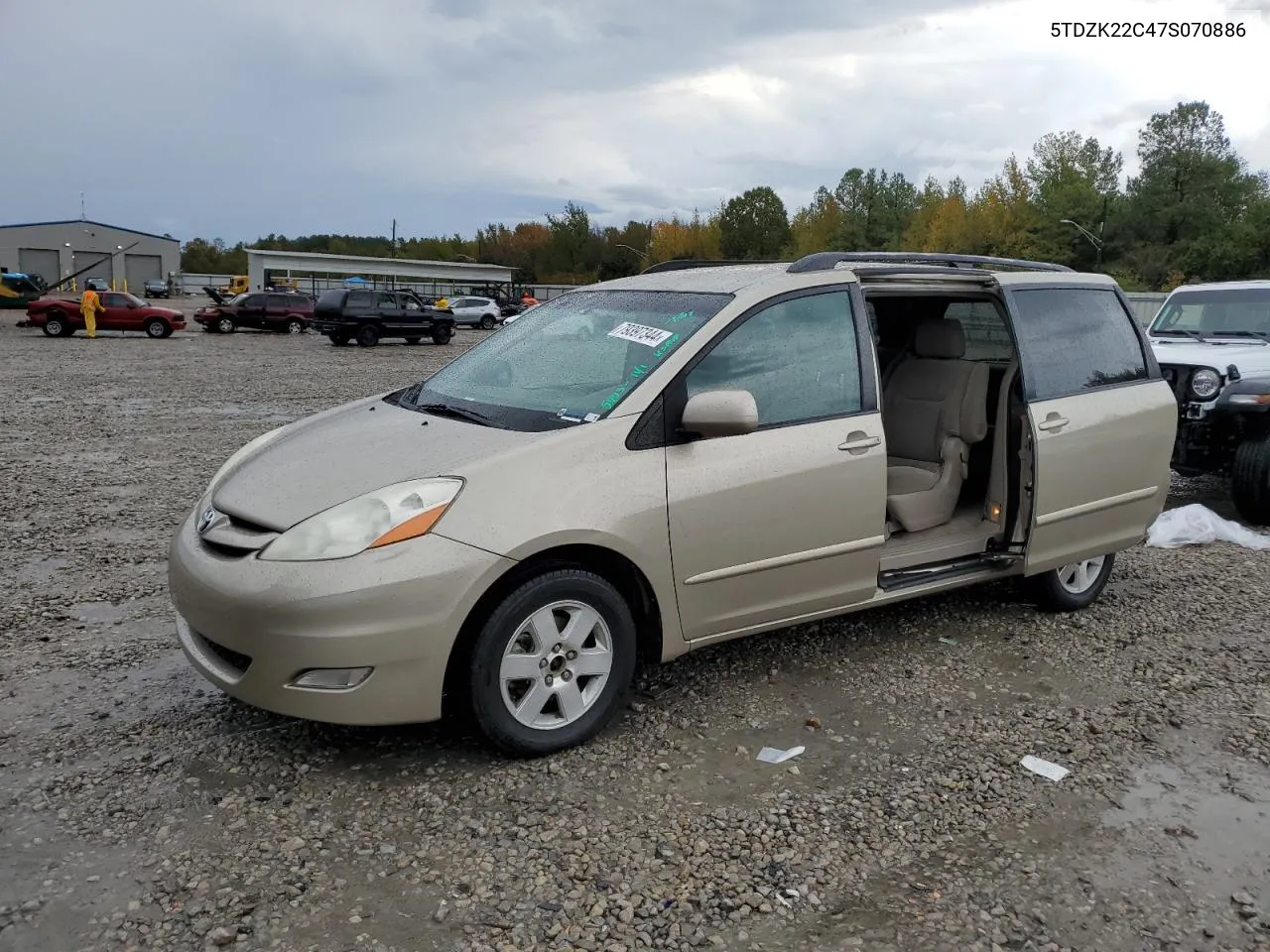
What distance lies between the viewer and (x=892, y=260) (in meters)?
4.84

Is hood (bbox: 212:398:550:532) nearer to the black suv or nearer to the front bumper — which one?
the front bumper

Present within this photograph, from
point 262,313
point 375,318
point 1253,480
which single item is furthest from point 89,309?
point 1253,480

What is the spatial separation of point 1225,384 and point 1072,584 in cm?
383

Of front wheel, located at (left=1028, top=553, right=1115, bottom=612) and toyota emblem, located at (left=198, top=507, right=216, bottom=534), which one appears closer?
toyota emblem, located at (left=198, top=507, right=216, bottom=534)

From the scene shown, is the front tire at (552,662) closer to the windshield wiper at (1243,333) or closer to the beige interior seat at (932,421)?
the beige interior seat at (932,421)

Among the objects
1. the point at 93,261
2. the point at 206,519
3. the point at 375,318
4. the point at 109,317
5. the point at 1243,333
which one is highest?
the point at 93,261

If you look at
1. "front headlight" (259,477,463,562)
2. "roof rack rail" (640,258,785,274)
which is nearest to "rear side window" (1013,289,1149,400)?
"roof rack rail" (640,258,785,274)

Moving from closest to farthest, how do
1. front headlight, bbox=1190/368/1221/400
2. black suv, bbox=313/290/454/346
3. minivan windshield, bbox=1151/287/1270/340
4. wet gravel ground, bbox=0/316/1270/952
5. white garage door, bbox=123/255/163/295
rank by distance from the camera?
1. wet gravel ground, bbox=0/316/1270/952
2. front headlight, bbox=1190/368/1221/400
3. minivan windshield, bbox=1151/287/1270/340
4. black suv, bbox=313/290/454/346
5. white garage door, bbox=123/255/163/295

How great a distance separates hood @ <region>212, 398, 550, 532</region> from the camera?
139 inches

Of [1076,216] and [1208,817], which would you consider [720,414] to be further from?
[1076,216]

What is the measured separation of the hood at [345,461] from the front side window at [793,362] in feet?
2.85

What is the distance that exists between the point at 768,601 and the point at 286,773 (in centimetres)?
193

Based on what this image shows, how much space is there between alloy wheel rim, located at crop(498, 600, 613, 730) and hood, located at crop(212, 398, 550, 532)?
24.3 inches

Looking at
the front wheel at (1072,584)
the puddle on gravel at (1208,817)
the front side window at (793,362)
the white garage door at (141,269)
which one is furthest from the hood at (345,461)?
the white garage door at (141,269)
